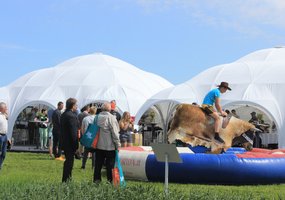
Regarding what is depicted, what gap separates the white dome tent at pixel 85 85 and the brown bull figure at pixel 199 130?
16.3 metres

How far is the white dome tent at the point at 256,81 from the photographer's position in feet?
82.3

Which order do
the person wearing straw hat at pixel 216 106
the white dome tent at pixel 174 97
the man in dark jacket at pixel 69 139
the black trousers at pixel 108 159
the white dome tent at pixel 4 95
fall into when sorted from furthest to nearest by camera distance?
the white dome tent at pixel 4 95 → the white dome tent at pixel 174 97 → the person wearing straw hat at pixel 216 106 → the man in dark jacket at pixel 69 139 → the black trousers at pixel 108 159

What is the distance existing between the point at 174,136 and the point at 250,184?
209cm

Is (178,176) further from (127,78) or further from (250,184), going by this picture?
(127,78)

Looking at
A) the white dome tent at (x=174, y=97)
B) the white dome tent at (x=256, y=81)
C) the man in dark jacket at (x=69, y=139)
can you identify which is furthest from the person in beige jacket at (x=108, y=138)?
the white dome tent at (x=174, y=97)

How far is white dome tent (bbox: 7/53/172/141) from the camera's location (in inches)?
1172

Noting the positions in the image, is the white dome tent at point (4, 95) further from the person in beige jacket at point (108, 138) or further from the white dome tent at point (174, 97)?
the person in beige jacket at point (108, 138)

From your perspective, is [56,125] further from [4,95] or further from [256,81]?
[4,95]

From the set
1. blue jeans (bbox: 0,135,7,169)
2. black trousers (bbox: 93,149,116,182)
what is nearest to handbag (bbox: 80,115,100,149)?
black trousers (bbox: 93,149,116,182)

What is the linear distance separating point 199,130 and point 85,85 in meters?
18.4

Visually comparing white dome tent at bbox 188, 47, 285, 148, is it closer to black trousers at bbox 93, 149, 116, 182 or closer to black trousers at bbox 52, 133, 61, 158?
black trousers at bbox 52, 133, 61, 158

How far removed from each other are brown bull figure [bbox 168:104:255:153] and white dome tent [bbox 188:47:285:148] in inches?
474

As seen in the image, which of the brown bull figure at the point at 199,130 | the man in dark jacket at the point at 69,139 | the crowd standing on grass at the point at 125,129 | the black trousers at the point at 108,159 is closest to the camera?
the black trousers at the point at 108,159

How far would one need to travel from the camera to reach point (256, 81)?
26609mm
